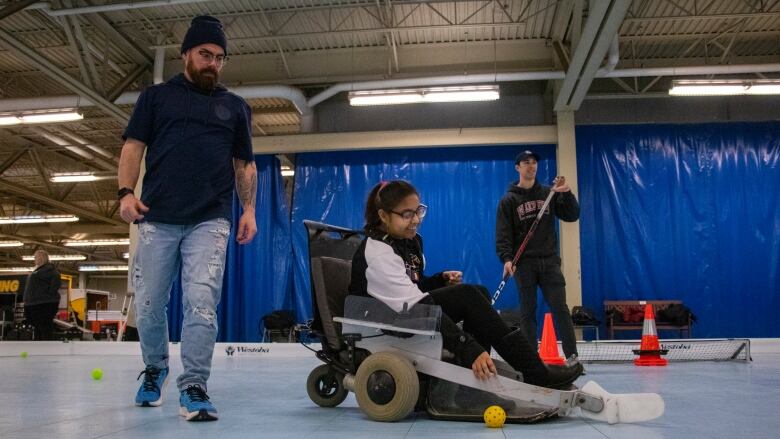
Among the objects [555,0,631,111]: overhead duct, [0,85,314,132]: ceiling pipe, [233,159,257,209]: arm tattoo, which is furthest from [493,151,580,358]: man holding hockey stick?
[0,85,314,132]: ceiling pipe

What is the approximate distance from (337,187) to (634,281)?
16.1 ft

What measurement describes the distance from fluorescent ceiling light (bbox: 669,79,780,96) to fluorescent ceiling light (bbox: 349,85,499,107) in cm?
254

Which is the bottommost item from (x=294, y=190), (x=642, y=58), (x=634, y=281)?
(x=634, y=281)

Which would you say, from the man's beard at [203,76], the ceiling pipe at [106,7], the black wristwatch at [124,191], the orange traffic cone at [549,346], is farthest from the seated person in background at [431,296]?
the ceiling pipe at [106,7]

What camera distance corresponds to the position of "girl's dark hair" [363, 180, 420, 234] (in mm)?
2434

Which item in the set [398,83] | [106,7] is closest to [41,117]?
[106,7]

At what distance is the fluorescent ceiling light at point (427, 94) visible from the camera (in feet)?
29.7

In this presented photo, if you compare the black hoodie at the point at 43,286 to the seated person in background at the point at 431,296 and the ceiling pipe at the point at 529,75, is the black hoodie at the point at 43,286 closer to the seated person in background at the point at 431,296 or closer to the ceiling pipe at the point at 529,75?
the ceiling pipe at the point at 529,75

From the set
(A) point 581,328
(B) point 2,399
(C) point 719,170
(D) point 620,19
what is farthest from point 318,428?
(C) point 719,170

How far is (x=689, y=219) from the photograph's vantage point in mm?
10141

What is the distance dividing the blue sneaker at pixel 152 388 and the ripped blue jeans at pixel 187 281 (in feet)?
0.40

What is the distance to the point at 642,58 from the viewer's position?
35.8ft

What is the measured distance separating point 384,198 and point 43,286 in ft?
28.0

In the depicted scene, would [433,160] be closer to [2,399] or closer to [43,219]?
[2,399]
